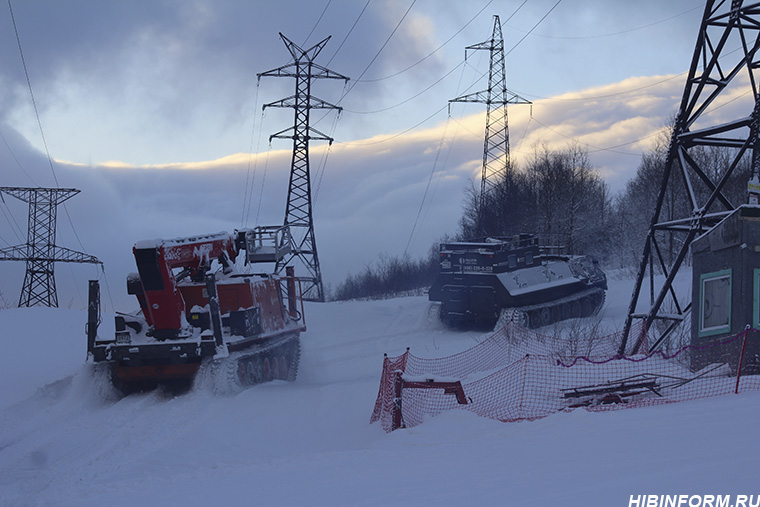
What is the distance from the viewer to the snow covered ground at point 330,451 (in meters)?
4.89

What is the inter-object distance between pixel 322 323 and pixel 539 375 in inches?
457

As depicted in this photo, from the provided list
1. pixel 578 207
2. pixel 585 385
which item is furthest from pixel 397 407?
pixel 578 207

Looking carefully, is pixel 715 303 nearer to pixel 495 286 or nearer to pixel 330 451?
pixel 330 451

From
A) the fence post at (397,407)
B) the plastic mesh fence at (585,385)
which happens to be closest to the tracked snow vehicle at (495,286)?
the plastic mesh fence at (585,385)

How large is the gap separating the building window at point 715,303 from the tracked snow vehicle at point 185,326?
301 inches

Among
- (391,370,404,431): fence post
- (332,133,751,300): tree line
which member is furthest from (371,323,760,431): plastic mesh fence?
(332,133,751,300): tree line

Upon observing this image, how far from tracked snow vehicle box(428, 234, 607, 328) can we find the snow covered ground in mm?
7473

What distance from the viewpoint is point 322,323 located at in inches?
835

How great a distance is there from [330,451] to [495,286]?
12.0 metres

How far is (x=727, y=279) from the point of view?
9.77 metres

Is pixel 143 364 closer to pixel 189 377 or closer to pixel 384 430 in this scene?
pixel 189 377

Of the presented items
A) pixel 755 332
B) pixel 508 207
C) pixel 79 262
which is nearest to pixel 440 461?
pixel 755 332

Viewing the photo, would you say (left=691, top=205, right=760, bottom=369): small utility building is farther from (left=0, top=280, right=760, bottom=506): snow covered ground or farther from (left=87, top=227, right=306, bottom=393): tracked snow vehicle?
(left=87, top=227, right=306, bottom=393): tracked snow vehicle

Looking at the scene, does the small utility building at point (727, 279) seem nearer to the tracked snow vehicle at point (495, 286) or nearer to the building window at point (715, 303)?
the building window at point (715, 303)
